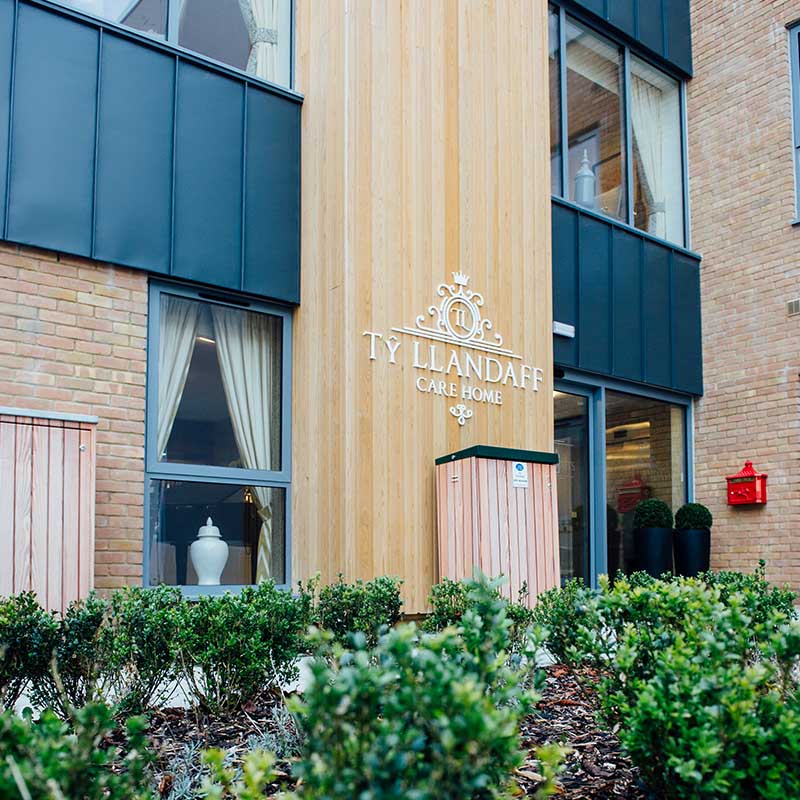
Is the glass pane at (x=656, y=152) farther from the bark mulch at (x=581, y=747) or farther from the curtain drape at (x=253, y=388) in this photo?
the bark mulch at (x=581, y=747)

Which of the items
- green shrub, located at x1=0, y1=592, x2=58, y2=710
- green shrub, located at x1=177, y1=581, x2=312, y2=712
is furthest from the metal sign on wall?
green shrub, located at x1=0, y1=592, x2=58, y2=710

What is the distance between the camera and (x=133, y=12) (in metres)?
6.77

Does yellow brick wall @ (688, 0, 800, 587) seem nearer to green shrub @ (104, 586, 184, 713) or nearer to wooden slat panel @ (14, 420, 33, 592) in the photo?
wooden slat panel @ (14, 420, 33, 592)

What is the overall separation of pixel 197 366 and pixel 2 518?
Answer: 2.00 metres

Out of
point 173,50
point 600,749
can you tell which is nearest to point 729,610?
point 600,749

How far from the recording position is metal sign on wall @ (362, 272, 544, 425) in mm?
7129

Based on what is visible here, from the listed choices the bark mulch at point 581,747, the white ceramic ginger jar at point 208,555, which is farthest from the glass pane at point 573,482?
the bark mulch at point 581,747

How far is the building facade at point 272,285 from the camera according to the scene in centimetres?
609

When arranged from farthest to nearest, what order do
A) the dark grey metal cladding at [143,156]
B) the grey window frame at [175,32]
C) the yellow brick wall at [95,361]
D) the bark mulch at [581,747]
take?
the grey window frame at [175,32] → the dark grey metal cladding at [143,156] → the yellow brick wall at [95,361] → the bark mulch at [581,747]

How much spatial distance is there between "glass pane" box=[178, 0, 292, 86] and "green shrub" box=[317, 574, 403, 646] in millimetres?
4476

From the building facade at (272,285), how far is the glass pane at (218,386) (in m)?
0.02

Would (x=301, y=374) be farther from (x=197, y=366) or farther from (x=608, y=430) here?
(x=608, y=430)

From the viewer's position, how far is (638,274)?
10.2 m

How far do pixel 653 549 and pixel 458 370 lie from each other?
351 cm
